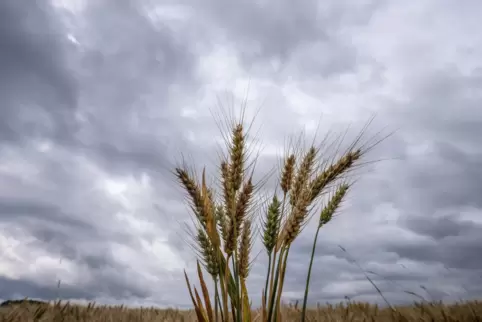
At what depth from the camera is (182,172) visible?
3.48 m

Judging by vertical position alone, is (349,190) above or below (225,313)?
above

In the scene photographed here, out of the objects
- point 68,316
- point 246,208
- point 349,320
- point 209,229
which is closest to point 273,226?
point 246,208

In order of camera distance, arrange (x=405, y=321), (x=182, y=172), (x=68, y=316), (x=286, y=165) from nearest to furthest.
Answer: (x=182, y=172) → (x=286, y=165) → (x=405, y=321) → (x=68, y=316)

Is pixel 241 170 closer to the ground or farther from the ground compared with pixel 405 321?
farther from the ground

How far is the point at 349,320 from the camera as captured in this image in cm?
508

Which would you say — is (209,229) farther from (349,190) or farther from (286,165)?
(349,190)

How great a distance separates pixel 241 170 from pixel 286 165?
0.52 metres

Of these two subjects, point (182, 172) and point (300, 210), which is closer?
point (300, 210)

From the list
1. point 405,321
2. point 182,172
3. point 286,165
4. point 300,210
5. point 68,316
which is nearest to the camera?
point 300,210

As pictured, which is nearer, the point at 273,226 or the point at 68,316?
the point at 273,226

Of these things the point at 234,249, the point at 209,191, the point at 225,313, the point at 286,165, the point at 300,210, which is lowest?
the point at 225,313

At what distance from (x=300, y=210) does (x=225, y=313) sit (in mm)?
927

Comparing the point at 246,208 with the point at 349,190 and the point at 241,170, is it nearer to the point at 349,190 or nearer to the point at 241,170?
the point at 241,170

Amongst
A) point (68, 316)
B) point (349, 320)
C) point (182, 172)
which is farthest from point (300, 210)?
point (68, 316)
